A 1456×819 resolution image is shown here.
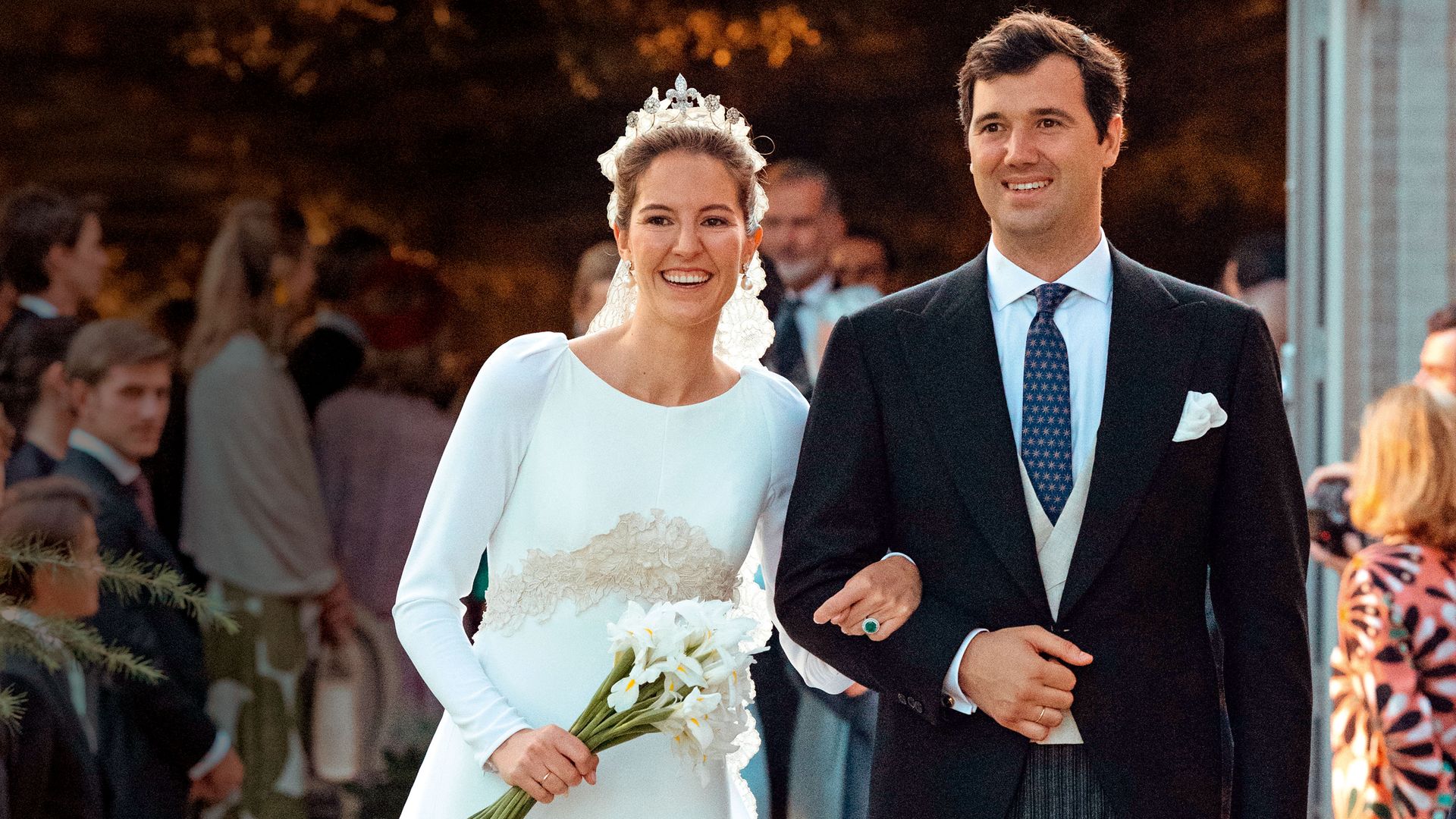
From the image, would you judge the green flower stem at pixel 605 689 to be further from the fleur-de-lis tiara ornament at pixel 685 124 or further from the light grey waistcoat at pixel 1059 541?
the fleur-de-lis tiara ornament at pixel 685 124

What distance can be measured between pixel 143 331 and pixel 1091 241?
3573 mm

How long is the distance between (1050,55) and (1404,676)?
2250 millimetres

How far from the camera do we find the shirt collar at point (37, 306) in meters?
5.02

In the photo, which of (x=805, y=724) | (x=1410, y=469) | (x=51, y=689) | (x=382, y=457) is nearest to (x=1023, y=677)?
(x=1410, y=469)

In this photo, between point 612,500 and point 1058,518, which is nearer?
point 1058,518

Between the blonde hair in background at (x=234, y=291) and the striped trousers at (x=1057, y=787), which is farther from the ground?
the blonde hair in background at (x=234, y=291)

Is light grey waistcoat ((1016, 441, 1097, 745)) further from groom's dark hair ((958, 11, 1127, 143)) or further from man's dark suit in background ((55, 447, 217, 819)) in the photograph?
man's dark suit in background ((55, 447, 217, 819))

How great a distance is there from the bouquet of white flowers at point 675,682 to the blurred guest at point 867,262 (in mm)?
3601

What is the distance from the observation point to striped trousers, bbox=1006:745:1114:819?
2.33m

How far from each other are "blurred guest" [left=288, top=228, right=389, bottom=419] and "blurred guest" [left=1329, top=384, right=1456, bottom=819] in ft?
11.4

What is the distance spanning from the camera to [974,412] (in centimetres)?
239

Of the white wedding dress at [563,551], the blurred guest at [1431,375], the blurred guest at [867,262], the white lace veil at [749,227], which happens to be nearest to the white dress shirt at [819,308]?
the blurred guest at [867,262]

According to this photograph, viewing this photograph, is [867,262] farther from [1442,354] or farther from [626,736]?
[626,736]

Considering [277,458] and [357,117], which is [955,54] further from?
[277,458]
